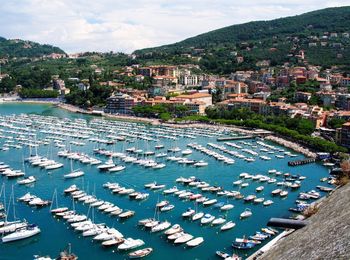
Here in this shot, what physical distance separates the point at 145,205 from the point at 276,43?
80343 millimetres

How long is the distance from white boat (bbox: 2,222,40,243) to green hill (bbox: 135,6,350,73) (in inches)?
2465

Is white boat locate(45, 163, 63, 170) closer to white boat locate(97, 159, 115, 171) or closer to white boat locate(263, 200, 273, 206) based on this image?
white boat locate(97, 159, 115, 171)

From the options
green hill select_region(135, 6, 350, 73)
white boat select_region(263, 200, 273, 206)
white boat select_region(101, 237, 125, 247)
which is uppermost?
green hill select_region(135, 6, 350, 73)

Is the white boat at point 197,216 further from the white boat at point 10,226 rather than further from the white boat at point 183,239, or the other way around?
the white boat at point 10,226

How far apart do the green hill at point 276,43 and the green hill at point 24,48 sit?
138 ft

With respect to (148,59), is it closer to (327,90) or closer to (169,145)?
(327,90)

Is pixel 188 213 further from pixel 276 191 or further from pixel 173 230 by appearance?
pixel 276 191

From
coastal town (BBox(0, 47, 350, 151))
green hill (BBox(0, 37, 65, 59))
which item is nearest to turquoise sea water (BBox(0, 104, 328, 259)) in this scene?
coastal town (BBox(0, 47, 350, 151))

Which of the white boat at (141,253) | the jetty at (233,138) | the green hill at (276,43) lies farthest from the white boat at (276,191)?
the green hill at (276,43)

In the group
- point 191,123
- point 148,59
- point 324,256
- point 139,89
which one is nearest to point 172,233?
point 324,256

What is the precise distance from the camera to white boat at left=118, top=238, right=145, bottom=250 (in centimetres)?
1522

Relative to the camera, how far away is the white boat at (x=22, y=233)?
16.0 meters

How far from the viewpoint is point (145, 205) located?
65.8 feet

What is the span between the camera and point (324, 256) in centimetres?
324
